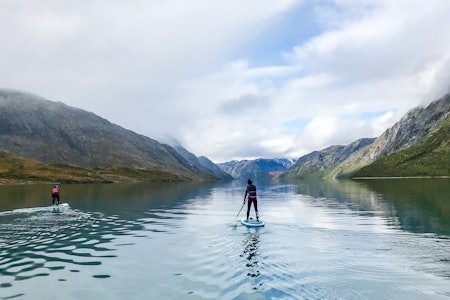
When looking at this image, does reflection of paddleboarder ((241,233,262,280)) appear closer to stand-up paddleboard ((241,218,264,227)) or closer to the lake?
the lake

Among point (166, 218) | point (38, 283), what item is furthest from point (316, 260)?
point (166, 218)

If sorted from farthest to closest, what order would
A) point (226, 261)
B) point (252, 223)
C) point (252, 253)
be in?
point (252, 223) < point (252, 253) < point (226, 261)

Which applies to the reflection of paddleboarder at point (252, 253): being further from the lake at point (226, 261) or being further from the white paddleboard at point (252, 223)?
the white paddleboard at point (252, 223)

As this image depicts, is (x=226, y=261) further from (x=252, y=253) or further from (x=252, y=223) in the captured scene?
(x=252, y=223)

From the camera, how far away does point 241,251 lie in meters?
29.2

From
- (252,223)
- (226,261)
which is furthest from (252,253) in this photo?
(252,223)

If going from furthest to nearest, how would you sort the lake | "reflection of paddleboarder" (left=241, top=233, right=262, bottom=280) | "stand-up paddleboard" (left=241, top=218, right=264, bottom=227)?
"stand-up paddleboard" (left=241, top=218, right=264, bottom=227) → "reflection of paddleboarder" (left=241, top=233, right=262, bottom=280) → the lake

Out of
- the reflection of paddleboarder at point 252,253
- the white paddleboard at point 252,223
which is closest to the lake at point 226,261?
the reflection of paddleboarder at point 252,253

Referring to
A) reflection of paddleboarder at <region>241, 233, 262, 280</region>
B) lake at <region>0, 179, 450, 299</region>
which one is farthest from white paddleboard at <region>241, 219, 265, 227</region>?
reflection of paddleboarder at <region>241, 233, 262, 280</region>

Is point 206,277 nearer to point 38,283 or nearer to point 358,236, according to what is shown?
point 38,283

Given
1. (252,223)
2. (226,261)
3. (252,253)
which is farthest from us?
(252,223)

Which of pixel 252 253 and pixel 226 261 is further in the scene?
pixel 252 253

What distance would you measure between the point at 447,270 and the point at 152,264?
58.5 feet

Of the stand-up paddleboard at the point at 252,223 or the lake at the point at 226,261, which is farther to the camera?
the stand-up paddleboard at the point at 252,223
